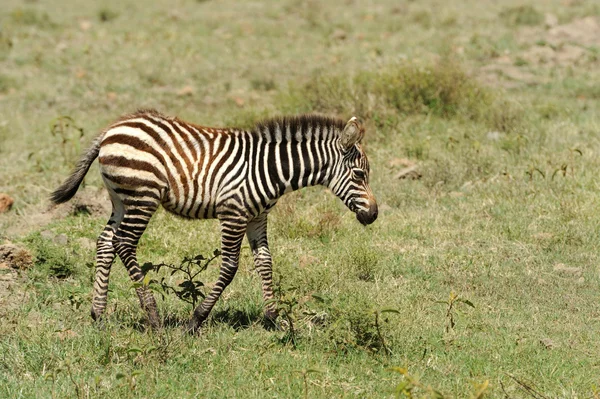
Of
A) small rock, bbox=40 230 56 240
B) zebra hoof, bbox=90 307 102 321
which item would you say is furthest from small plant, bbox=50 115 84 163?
zebra hoof, bbox=90 307 102 321

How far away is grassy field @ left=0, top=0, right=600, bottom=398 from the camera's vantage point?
20.0 ft

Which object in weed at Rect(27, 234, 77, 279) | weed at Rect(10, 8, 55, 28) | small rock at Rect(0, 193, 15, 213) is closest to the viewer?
weed at Rect(27, 234, 77, 279)

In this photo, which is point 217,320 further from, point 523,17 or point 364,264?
point 523,17

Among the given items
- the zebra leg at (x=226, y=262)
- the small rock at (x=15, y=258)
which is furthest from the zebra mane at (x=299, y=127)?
the small rock at (x=15, y=258)

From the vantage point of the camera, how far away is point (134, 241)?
6672 millimetres

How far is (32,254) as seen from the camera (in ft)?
26.7

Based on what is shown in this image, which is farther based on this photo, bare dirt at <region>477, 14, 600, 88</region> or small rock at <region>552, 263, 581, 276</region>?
bare dirt at <region>477, 14, 600, 88</region>

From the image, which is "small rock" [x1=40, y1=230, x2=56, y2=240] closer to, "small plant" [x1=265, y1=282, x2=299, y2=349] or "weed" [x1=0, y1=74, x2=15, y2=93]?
"small plant" [x1=265, y1=282, x2=299, y2=349]

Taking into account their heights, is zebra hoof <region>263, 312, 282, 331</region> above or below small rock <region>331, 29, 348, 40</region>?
below

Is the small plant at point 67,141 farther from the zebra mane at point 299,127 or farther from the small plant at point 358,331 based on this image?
the small plant at point 358,331

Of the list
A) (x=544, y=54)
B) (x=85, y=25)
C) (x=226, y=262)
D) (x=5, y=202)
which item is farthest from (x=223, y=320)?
(x=85, y=25)

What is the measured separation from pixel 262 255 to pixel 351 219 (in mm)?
2538

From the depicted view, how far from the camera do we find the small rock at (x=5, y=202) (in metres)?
Answer: 9.65

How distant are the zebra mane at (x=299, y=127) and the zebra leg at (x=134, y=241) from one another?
3.43 feet
